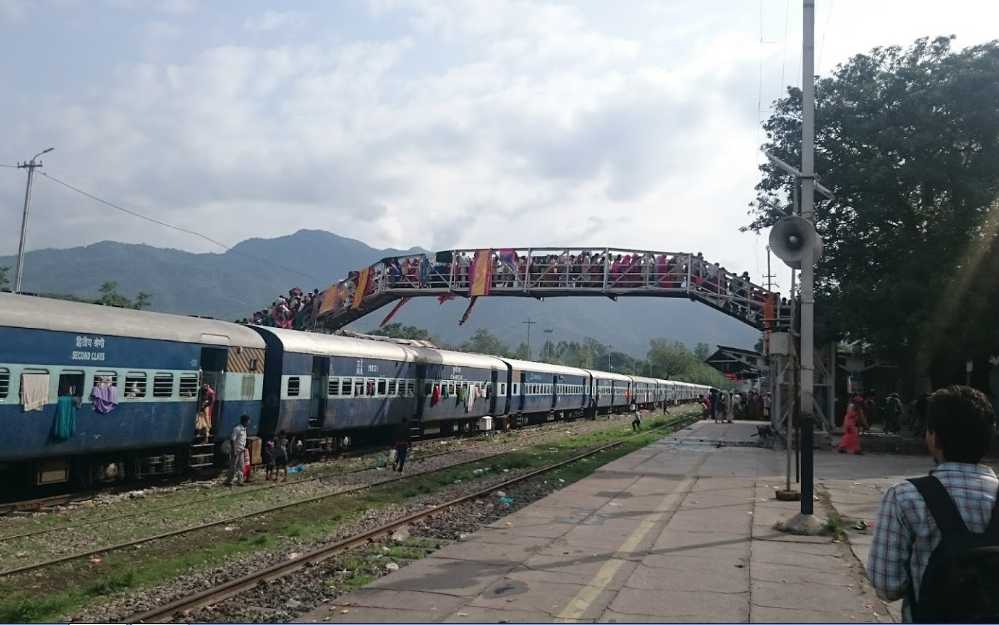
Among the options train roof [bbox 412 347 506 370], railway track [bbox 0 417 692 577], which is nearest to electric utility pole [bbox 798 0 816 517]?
railway track [bbox 0 417 692 577]

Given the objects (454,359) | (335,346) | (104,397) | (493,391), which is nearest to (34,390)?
(104,397)

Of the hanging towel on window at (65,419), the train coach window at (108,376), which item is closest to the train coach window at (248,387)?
the train coach window at (108,376)

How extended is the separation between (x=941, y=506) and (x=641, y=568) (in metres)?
5.81

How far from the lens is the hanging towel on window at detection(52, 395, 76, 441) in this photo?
12.3 meters

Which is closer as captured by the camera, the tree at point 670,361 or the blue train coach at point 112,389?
the blue train coach at point 112,389

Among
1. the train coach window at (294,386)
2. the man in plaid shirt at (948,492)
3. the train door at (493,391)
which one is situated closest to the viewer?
the man in plaid shirt at (948,492)

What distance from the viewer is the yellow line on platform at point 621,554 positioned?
6.95 m

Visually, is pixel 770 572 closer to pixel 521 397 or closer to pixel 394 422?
pixel 394 422

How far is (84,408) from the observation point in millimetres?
12789

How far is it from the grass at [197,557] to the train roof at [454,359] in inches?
417

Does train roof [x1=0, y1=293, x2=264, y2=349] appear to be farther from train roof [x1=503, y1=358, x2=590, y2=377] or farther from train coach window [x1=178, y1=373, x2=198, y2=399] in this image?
train roof [x1=503, y1=358, x2=590, y2=377]

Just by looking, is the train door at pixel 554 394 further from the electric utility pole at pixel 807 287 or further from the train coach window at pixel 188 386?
the electric utility pole at pixel 807 287

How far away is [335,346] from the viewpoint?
20.7 metres

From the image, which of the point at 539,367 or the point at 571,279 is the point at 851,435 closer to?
the point at 571,279
